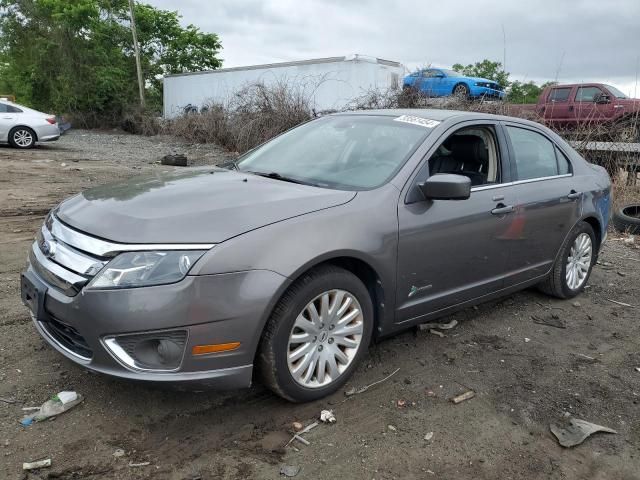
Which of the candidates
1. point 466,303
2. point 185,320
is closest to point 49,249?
point 185,320

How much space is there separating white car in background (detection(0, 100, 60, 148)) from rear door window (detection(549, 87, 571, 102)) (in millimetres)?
14725

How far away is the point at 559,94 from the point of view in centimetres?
1614

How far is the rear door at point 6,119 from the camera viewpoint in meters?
15.6

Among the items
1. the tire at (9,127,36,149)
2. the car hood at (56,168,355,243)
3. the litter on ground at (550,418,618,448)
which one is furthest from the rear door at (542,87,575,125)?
the tire at (9,127,36,149)

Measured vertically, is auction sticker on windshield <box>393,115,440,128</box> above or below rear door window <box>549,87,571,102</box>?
below

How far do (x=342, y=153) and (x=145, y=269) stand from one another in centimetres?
174

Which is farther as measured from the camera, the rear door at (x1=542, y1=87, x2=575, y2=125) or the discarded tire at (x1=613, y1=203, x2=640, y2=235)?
the rear door at (x1=542, y1=87, x2=575, y2=125)

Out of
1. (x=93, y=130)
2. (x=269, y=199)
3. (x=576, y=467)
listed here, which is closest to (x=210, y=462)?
(x=269, y=199)

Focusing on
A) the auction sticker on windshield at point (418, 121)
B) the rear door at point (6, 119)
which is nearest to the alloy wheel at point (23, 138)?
the rear door at point (6, 119)

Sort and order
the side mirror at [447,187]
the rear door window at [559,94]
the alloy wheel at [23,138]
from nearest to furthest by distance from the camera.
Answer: the side mirror at [447,187] → the rear door window at [559,94] → the alloy wheel at [23,138]

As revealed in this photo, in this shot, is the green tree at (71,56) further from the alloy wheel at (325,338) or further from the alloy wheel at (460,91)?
the alloy wheel at (325,338)

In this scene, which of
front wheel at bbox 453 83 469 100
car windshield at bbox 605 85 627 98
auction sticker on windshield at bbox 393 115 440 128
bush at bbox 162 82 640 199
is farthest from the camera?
car windshield at bbox 605 85 627 98

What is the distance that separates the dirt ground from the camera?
8.48ft

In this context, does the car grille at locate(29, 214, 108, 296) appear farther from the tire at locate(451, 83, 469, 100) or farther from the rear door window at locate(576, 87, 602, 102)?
the rear door window at locate(576, 87, 602, 102)
